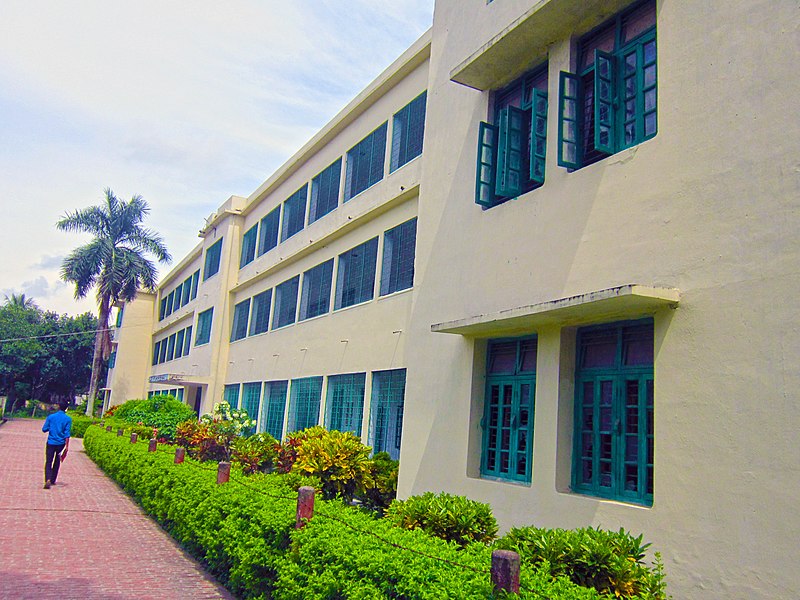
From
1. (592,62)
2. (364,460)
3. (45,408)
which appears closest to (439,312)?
(364,460)

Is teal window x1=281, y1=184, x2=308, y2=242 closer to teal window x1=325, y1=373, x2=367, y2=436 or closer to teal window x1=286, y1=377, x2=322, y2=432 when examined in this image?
teal window x1=286, y1=377, x2=322, y2=432

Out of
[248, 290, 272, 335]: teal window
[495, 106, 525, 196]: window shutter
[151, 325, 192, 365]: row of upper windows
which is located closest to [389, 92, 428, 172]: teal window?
[495, 106, 525, 196]: window shutter

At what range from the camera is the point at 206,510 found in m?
8.66

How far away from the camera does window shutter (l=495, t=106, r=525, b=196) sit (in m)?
9.16

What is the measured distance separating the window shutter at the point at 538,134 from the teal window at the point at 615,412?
215 cm

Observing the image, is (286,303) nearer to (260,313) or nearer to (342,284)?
(260,313)

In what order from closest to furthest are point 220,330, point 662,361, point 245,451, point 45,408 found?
point 662,361 → point 245,451 → point 220,330 → point 45,408

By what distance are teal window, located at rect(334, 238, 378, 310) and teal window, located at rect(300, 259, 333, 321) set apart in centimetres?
67

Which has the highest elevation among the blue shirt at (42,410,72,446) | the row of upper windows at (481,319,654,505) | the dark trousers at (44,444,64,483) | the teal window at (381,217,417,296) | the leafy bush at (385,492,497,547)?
the teal window at (381,217,417,296)

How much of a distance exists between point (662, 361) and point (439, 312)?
14.2ft

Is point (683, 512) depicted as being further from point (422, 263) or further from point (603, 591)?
point (422, 263)

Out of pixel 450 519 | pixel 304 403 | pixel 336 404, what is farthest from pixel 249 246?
pixel 450 519

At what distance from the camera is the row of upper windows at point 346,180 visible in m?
14.6

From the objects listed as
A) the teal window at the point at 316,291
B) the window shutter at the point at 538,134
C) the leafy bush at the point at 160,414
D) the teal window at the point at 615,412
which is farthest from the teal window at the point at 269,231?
the teal window at the point at 615,412
